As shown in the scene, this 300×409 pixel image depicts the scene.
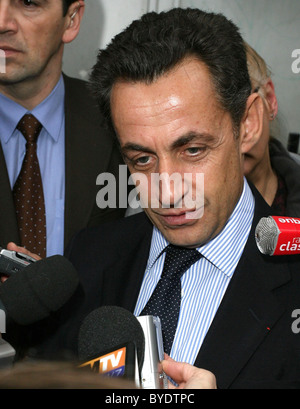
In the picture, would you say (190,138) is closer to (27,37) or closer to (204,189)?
(204,189)

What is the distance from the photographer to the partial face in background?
7.31 ft

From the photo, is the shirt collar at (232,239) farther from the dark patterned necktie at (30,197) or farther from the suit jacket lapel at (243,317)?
the dark patterned necktie at (30,197)

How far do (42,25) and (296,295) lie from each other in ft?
4.63

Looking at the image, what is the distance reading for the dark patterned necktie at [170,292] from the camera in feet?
5.53

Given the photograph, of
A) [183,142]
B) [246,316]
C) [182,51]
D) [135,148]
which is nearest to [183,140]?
[183,142]

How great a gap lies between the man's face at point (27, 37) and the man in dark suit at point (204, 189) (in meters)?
0.50

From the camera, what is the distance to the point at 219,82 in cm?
170

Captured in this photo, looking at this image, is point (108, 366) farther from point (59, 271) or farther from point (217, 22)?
point (217, 22)

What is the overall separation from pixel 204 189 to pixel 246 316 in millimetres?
373

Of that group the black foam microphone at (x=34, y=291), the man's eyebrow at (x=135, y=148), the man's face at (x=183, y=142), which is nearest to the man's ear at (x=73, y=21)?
the man's face at (x=183, y=142)

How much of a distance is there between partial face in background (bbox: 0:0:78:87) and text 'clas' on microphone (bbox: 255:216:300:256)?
1.27m

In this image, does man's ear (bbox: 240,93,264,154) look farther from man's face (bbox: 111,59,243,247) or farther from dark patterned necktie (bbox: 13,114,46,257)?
dark patterned necktie (bbox: 13,114,46,257)

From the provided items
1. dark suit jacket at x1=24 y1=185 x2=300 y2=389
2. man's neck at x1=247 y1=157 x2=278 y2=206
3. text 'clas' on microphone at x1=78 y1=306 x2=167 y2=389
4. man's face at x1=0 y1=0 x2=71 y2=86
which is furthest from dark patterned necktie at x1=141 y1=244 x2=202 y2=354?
man's face at x1=0 y1=0 x2=71 y2=86
